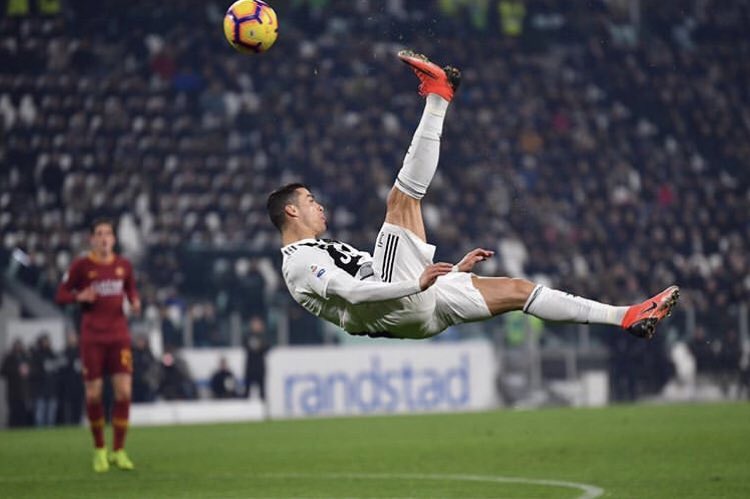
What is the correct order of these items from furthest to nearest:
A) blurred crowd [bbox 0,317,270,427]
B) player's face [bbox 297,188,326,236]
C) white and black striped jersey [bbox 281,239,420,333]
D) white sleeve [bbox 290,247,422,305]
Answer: blurred crowd [bbox 0,317,270,427], player's face [bbox 297,188,326,236], white and black striped jersey [bbox 281,239,420,333], white sleeve [bbox 290,247,422,305]

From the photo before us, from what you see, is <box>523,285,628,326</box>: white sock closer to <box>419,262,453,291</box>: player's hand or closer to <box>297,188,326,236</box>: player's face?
<box>419,262,453,291</box>: player's hand

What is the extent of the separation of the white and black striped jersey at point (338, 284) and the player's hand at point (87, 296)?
451 centimetres

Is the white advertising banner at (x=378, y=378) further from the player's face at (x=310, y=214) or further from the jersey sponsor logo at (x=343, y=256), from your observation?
the jersey sponsor logo at (x=343, y=256)

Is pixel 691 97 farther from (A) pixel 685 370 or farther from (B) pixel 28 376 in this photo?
(B) pixel 28 376

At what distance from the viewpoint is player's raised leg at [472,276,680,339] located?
773 centimetres

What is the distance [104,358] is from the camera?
41.9 ft

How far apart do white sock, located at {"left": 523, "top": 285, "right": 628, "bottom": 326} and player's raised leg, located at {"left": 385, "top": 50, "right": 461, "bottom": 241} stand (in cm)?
94

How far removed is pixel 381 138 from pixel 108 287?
16311 mm

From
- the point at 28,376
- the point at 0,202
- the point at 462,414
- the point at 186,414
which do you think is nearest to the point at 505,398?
the point at 462,414

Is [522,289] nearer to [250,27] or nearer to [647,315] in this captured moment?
[647,315]

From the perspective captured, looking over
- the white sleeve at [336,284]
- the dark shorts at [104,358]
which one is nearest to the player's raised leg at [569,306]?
the white sleeve at [336,284]

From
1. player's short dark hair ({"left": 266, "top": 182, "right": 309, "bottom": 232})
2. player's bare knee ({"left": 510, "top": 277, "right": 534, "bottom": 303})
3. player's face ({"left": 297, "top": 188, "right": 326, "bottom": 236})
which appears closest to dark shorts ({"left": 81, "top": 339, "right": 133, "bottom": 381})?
player's short dark hair ({"left": 266, "top": 182, "right": 309, "bottom": 232})

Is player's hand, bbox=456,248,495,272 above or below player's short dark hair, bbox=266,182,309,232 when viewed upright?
below

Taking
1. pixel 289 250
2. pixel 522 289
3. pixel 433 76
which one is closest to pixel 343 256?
pixel 289 250
